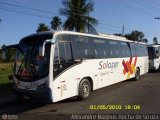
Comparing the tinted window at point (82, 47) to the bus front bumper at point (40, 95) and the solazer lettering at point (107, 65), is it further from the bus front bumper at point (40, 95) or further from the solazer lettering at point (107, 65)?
the bus front bumper at point (40, 95)

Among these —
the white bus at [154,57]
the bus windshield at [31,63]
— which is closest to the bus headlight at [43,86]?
the bus windshield at [31,63]

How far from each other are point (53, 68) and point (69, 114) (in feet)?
5.75

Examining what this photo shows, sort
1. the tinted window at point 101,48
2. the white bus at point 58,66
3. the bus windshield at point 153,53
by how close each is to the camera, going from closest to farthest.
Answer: the white bus at point 58,66, the tinted window at point 101,48, the bus windshield at point 153,53

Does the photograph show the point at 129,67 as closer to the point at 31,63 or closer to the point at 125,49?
Answer: the point at 125,49

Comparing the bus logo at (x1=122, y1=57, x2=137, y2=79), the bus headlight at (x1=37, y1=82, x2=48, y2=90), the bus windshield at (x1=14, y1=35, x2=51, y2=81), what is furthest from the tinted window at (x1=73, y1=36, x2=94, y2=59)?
the bus logo at (x1=122, y1=57, x2=137, y2=79)

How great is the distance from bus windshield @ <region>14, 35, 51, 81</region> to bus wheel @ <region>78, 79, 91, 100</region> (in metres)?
2.20

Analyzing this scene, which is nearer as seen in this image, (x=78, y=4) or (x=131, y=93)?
(x=131, y=93)

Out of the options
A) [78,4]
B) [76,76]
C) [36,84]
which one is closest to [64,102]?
[76,76]

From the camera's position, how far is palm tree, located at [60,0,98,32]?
110 feet

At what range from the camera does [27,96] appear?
1000 centimetres

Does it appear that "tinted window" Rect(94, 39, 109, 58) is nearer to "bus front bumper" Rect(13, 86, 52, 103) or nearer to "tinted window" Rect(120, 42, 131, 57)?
"tinted window" Rect(120, 42, 131, 57)

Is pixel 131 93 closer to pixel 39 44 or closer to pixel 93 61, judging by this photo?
pixel 93 61

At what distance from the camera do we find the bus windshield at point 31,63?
9656 millimetres

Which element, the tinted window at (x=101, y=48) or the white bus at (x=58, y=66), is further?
the tinted window at (x=101, y=48)
